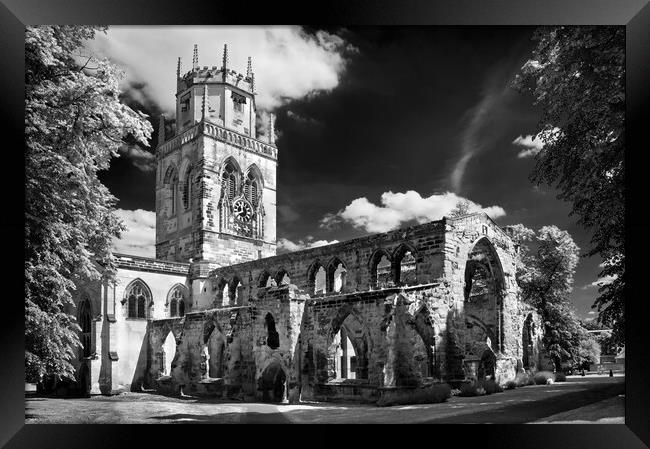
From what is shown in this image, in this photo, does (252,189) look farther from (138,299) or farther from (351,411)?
(351,411)

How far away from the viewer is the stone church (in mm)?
14555

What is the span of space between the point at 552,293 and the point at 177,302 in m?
15.7

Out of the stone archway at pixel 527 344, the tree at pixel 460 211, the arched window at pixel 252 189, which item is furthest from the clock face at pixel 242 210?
the stone archway at pixel 527 344

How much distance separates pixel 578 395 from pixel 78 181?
11.7m

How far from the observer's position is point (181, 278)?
82.2 feet

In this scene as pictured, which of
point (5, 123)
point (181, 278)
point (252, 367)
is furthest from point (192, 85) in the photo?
point (5, 123)

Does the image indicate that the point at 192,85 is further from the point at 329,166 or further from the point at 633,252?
the point at 633,252

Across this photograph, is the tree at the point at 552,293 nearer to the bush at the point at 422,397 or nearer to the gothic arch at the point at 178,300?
the bush at the point at 422,397

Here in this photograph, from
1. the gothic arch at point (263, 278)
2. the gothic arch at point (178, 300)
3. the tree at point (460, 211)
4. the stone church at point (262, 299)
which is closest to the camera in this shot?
the stone church at point (262, 299)

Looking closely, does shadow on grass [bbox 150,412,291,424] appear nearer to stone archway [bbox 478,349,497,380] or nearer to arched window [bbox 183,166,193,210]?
stone archway [bbox 478,349,497,380]

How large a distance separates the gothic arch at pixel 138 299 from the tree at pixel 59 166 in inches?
425

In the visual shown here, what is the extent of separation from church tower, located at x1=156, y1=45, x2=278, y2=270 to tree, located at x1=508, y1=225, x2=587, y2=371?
447 inches

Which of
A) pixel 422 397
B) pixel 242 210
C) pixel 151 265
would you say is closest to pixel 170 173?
pixel 242 210

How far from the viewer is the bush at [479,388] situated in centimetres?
1371
